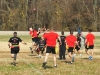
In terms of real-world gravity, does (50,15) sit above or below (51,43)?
above

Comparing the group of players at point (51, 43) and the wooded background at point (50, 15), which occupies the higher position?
the wooded background at point (50, 15)

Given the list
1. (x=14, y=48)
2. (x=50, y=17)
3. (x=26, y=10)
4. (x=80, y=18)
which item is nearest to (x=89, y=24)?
(x=80, y=18)

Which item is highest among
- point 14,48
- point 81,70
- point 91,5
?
point 91,5

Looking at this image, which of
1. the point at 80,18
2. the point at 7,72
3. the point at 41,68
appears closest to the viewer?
the point at 7,72

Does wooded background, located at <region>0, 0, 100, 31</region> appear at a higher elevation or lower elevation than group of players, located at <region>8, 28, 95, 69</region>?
higher

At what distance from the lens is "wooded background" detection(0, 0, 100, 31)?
71250 millimetres

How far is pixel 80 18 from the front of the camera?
233ft

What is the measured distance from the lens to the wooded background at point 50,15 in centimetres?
7125

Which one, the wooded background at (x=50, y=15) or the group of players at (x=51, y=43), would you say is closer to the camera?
the group of players at (x=51, y=43)

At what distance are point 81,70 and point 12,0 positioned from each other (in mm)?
61872

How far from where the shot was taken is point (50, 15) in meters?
72.3

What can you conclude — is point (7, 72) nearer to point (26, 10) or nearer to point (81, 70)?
point (81, 70)

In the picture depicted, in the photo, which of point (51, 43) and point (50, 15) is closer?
point (51, 43)

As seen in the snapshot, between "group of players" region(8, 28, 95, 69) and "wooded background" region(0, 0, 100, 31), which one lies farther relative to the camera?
"wooded background" region(0, 0, 100, 31)
